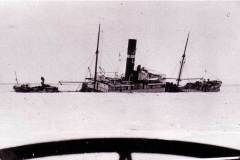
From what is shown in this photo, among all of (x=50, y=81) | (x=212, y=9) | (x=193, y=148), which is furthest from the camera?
(x=212, y=9)

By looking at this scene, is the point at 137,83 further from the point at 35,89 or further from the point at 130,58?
the point at 35,89

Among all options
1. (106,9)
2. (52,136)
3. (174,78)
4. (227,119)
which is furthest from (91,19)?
(227,119)

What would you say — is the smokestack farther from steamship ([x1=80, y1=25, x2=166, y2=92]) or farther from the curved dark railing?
the curved dark railing

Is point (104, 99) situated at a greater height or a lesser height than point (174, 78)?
lesser

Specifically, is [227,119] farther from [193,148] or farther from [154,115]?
[193,148]

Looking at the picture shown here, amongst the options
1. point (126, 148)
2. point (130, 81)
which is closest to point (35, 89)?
point (130, 81)

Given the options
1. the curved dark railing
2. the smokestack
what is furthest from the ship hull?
the curved dark railing

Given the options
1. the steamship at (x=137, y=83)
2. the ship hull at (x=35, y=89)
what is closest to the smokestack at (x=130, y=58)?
the steamship at (x=137, y=83)
